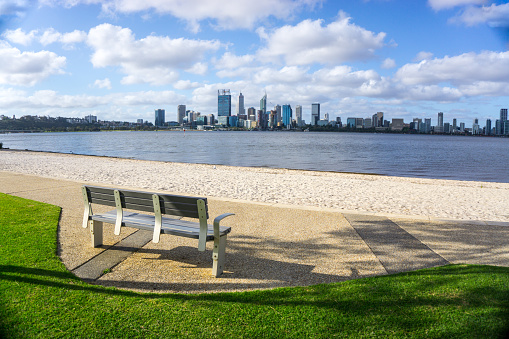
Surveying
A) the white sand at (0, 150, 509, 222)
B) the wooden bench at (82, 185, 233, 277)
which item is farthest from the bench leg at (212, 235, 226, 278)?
the white sand at (0, 150, 509, 222)

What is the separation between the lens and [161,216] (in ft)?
17.2

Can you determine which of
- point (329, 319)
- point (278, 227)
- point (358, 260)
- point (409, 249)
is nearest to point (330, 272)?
point (358, 260)

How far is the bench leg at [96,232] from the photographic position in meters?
6.02

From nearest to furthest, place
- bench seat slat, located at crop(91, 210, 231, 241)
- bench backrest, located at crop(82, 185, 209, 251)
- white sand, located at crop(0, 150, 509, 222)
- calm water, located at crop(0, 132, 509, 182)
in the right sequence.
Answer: bench backrest, located at crop(82, 185, 209, 251) < bench seat slat, located at crop(91, 210, 231, 241) < white sand, located at crop(0, 150, 509, 222) < calm water, located at crop(0, 132, 509, 182)

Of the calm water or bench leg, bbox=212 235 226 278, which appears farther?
the calm water

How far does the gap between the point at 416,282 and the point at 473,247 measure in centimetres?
243

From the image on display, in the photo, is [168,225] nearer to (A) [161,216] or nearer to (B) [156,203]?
(A) [161,216]

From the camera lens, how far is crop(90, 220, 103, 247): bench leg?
6.02 metres

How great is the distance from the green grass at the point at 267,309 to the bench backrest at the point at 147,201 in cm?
116

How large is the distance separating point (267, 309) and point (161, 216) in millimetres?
2067

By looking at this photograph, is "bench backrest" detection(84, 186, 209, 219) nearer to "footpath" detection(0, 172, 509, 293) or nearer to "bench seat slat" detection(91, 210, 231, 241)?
"bench seat slat" detection(91, 210, 231, 241)

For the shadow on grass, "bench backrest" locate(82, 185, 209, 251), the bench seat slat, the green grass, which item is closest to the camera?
the green grass

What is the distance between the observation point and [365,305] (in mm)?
4078

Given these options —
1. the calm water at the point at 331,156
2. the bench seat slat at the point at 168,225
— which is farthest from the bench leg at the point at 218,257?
the calm water at the point at 331,156
